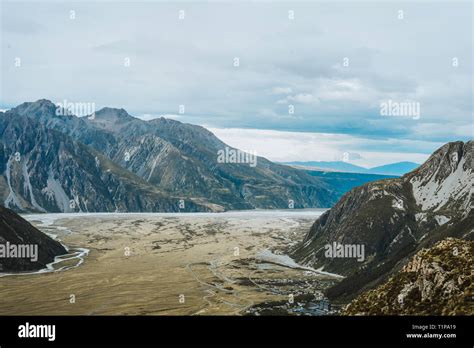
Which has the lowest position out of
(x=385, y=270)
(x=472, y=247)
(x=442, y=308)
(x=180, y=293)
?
(x=180, y=293)

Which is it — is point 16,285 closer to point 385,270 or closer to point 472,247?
point 385,270
